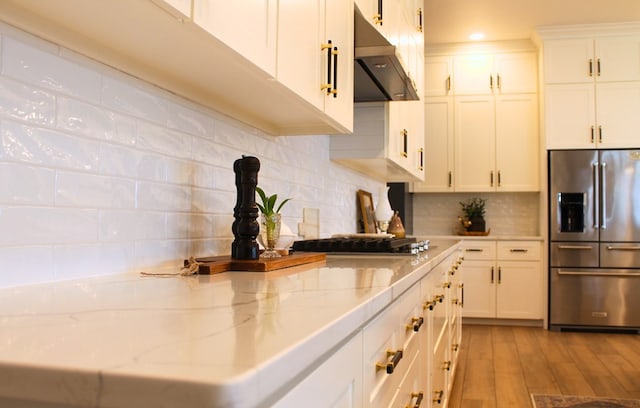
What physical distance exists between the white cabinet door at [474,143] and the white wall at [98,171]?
4132 millimetres

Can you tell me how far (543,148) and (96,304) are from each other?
5069 millimetres

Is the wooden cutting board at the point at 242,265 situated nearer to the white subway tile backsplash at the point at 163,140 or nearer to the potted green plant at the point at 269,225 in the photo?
the potted green plant at the point at 269,225

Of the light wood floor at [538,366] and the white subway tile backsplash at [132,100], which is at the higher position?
the white subway tile backsplash at [132,100]

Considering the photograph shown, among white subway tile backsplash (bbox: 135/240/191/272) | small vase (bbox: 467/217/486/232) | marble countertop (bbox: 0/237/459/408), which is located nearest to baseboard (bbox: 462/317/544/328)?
small vase (bbox: 467/217/486/232)

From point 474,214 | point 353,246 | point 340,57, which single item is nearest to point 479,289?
point 474,214

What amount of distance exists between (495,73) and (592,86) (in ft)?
2.96

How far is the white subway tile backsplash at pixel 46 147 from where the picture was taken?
1.01 metres

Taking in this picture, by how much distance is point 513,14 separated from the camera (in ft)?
15.9

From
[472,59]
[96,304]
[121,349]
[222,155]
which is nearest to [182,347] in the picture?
[121,349]

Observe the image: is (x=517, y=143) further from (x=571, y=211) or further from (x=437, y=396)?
(x=437, y=396)

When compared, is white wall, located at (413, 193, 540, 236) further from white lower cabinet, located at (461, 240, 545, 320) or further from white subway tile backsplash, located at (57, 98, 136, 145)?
white subway tile backsplash, located at (57, 98, 136, 145)

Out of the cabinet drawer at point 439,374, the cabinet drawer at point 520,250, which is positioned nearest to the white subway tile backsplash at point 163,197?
the cabinet drawer at point 439,374

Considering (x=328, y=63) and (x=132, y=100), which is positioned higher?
(x=328, y=63)

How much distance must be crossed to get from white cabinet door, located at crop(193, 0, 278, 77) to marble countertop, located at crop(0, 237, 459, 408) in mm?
486
